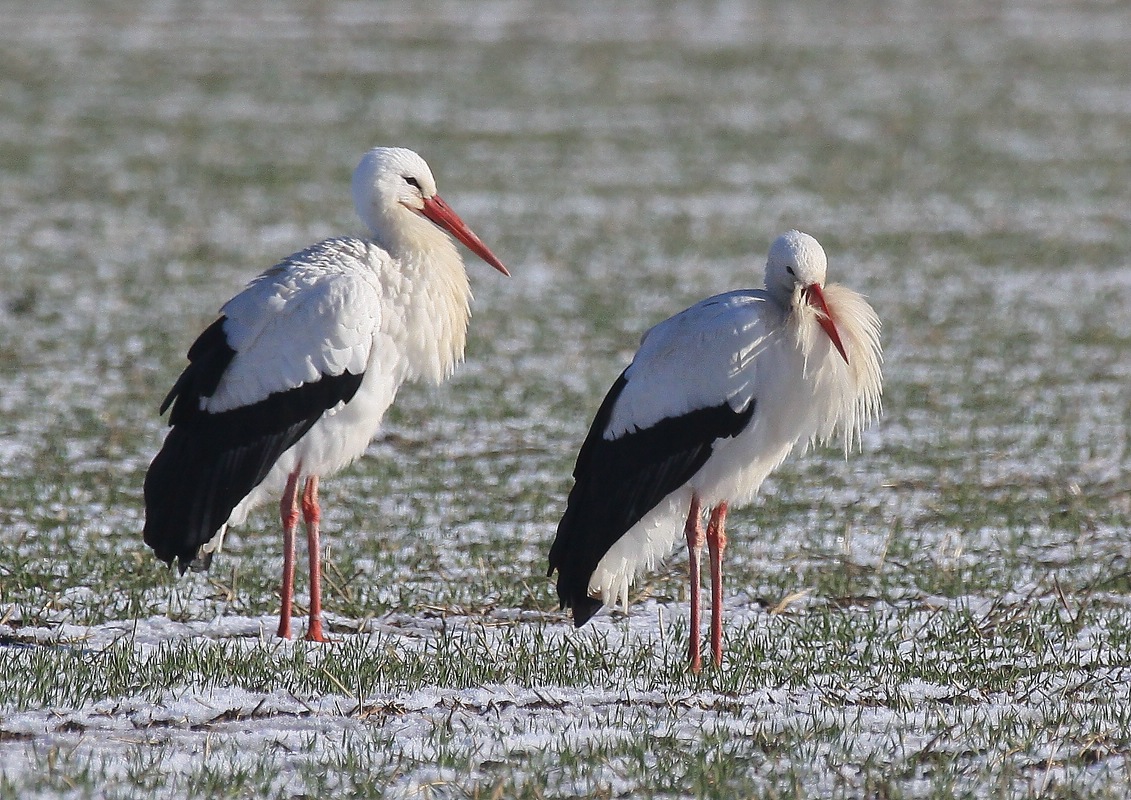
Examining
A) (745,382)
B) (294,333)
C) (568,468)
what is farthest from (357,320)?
(568,468)

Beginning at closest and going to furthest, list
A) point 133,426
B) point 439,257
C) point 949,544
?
point 439,257, point 949,544, point 133,426

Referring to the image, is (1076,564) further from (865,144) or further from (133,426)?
(865,144)

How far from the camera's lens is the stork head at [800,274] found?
5.83 metres

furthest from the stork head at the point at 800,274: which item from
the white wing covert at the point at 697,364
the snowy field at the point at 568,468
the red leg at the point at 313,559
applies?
the red leg at the point at 313,559

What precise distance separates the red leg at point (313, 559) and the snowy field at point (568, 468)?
176 mm

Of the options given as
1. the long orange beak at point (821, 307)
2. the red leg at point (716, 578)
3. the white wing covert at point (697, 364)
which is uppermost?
the long orange beak at point (821, 307)

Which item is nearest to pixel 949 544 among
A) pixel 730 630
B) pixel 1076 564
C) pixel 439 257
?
pixel 1076 564

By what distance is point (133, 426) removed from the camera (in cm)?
929

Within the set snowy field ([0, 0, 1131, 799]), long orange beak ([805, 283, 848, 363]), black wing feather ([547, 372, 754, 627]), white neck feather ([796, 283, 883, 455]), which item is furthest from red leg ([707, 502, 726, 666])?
long orange beak ([805, 283, 848, 363])

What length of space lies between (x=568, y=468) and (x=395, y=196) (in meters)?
2.28

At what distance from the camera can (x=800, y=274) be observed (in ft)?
19.1

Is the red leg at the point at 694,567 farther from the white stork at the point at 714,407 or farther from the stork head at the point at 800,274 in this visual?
the stork head at the point at 800,274

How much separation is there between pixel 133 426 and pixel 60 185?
28.4 feet

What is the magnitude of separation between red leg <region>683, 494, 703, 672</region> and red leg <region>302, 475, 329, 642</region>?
1339 millimetres
